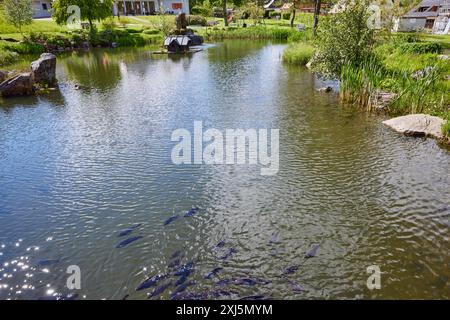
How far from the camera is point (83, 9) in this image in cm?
6169

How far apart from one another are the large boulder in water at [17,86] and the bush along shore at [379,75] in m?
24.0

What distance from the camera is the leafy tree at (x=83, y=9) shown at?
60.8 metres

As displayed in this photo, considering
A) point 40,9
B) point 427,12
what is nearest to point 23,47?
point 40,9

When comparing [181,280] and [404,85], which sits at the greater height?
[404,85]

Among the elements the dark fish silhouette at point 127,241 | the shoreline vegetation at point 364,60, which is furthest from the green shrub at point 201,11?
the dark fish silhouette at point 127,241

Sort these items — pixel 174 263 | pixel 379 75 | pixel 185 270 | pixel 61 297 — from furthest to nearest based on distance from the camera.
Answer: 1. pixel 379 75
2. pixel 174 263
3. pixel 185 270
4. pixel 61 297

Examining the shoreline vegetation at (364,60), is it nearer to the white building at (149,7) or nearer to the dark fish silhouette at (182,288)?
the dark fish silhouette at (182,288)

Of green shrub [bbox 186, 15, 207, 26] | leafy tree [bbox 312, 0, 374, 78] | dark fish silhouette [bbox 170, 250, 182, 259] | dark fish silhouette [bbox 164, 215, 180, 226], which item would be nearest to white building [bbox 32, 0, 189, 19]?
green shrub [bbox 186, 15, 207, 26]

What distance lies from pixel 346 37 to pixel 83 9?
52286 millimetres

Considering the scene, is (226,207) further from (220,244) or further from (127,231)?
(127,231)

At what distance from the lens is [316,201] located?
514 inches
